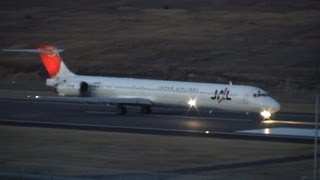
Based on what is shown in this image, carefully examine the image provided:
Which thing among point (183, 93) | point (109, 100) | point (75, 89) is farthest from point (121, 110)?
point (75, 89)

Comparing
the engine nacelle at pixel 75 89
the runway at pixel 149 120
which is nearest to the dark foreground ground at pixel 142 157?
the runway at pixel 149 120

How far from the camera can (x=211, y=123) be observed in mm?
51062

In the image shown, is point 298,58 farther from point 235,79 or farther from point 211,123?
point 211,123

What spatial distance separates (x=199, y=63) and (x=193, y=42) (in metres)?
11.8

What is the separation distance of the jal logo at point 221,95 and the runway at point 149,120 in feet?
3.93

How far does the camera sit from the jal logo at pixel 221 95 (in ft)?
182

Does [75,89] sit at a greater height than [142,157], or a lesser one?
greater

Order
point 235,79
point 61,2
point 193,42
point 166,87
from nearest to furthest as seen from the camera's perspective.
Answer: point 166,87
point 235,79
point 193,42
point 61,2

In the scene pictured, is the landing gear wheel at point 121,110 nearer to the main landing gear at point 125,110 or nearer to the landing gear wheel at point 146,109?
the main landing gear at point 125,110

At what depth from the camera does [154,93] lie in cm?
5853

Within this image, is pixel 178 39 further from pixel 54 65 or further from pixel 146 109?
pixel 146 109

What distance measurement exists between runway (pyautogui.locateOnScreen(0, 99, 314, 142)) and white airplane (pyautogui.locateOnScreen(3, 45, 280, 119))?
76 cm

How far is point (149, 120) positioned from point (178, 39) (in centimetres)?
5586

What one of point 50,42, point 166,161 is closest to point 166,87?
point 166,161
